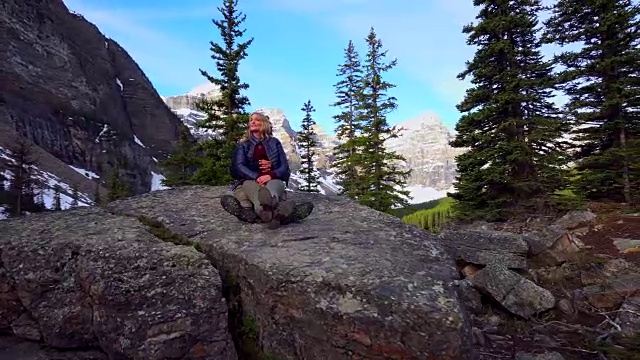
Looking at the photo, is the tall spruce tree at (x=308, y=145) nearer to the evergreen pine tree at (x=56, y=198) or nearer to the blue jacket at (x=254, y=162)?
the blue jacket at (x=254, y=162)

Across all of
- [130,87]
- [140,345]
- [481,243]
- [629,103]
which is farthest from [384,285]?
[130,87]

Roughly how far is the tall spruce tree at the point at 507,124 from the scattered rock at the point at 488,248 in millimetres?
5987

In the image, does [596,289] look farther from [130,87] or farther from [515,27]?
[130,87]

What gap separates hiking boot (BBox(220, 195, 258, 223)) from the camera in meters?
6.25

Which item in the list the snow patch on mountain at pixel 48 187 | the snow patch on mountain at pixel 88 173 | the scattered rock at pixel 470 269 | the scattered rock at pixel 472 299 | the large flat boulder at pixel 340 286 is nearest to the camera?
the large flat boulder at pixel 340 286

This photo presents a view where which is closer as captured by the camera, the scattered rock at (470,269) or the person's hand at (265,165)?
the person's hand at (265,165)

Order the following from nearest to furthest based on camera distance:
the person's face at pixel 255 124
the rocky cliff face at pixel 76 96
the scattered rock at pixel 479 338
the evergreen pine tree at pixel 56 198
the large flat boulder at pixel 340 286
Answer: the large flat boulder at pixel 340 286
the scattered rock at pixel 479 338
the person's face at pixel 255 124
the evergreen pine tree at pixel 56 198
the rocky cliff face at pixel 76 96

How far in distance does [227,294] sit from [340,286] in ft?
6.04

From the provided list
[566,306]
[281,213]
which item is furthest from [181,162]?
[566,306]

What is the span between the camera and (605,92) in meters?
13.9

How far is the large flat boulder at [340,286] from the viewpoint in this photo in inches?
151

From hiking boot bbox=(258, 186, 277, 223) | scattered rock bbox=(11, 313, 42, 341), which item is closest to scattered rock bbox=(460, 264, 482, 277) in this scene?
hiking boot bbox=(258, 186, 277, 223)

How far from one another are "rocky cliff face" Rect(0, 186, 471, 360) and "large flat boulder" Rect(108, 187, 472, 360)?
0.02 m

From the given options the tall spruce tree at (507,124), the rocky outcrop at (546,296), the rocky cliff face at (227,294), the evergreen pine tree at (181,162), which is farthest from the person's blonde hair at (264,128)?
the evergreen pine tree at (181,162)
